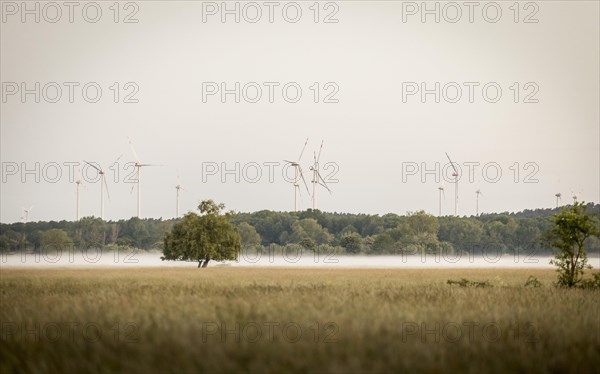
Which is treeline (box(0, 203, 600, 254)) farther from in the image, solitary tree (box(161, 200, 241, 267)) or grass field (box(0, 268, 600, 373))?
grass field (box(0, 268, 600, 373))

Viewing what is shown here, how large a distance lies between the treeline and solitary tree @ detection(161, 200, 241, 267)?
7432 cm

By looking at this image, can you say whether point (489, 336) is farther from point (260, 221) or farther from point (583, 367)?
point (260, 221)

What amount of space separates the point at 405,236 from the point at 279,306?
144674mm

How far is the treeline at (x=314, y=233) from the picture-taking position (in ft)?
530

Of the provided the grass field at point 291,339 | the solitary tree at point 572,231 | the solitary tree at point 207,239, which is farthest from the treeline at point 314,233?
the grass field at point 291,339

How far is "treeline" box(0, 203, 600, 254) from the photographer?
161500 millimetres

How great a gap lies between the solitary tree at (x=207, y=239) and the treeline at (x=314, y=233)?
74.3m

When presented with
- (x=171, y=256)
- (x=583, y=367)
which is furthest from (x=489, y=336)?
(x=171, y=256)

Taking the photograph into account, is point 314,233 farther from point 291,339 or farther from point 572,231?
point 291,339

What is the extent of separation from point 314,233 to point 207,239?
10110cm

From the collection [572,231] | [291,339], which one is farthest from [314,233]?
[291,339]

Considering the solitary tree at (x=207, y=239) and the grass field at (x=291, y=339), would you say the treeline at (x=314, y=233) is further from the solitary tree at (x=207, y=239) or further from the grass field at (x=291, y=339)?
the grass field at (x=291, y=339)

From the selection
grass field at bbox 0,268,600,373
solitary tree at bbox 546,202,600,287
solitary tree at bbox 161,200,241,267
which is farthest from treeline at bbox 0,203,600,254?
grass field at bbox 0,268,600,373

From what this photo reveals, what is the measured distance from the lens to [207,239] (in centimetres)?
8062
